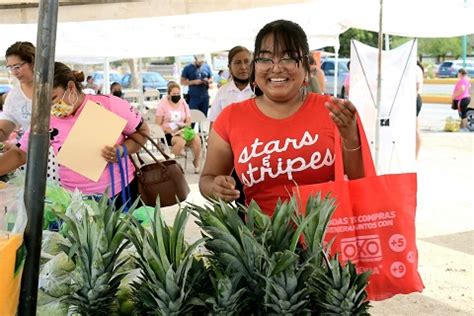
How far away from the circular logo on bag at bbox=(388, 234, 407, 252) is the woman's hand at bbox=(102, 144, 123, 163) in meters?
1.86

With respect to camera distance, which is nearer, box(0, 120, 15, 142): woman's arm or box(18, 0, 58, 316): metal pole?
box(18, 0, 58, 316): metal pole

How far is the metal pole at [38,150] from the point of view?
1775mm

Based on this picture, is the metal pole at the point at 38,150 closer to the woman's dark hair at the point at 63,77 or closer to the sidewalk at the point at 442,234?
the sidewalk at the point at 442,234

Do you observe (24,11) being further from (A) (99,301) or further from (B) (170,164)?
(A) (99,301)

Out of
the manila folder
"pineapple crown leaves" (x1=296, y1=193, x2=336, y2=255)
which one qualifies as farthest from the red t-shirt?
the manila folder

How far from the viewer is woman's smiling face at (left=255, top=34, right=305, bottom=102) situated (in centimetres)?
245

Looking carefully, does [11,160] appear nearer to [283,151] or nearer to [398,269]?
[283,151]

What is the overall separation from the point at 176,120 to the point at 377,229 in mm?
9957

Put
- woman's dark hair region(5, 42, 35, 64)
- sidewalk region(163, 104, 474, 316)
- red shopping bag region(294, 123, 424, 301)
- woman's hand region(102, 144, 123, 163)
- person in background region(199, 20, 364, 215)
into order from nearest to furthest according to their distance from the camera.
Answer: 1. red shopping bag region(294, 123, 424, 301)
2. person in background region(199, 20, 364, 215)
3. woman's hand region(102, 144, 123, 163)
4. woman's dark hair region(5, 42, 35, 64)
5. sidewalk region(163, 104, 474, 316)

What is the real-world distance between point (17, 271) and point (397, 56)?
7686 millimetres

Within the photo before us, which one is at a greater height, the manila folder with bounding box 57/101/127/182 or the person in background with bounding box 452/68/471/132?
the person in background with bounding box 452/68/471/132

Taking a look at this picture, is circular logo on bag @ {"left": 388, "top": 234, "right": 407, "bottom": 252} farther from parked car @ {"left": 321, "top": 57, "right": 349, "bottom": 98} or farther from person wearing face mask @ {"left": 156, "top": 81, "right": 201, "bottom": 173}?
parked car @ {"left": 321, "top": 57, "right": 349, "bottom": 98}

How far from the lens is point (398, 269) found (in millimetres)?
2221

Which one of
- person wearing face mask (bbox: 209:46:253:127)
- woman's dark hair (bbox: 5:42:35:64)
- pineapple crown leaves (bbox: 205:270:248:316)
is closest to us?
pineapple crown leaves (bbox: 205:270:248:316)
